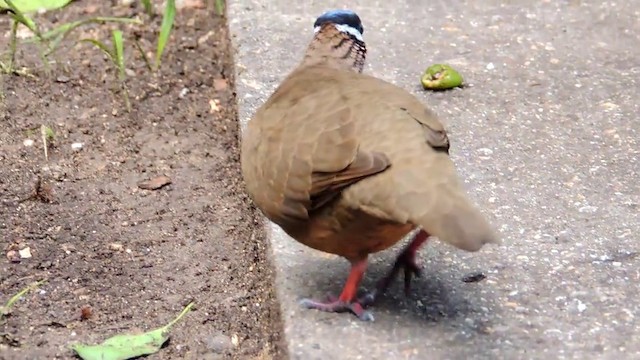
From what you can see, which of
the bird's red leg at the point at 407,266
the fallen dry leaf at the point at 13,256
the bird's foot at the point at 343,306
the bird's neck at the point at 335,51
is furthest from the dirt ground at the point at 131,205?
the bird's neck at the point at 335,51

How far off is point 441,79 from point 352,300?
153cm

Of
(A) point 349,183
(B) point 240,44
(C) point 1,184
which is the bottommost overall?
(C) point 1,184

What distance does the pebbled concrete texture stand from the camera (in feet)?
9.43

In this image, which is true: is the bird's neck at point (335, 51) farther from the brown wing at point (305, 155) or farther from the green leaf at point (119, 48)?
the green leaf at point (119, 48)

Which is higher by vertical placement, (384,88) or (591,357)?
(384,88)

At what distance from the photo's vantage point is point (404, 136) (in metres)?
2.74

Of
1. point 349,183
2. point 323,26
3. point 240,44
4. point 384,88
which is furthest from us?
point 240,44

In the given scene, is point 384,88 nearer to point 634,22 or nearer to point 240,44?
point 240,44

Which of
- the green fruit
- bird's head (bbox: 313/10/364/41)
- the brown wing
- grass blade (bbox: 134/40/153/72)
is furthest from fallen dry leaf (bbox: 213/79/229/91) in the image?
the brown wing

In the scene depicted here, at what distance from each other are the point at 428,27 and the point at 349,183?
229 cm

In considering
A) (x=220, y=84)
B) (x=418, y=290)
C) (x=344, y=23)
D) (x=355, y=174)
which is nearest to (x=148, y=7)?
(x=220, y=84)

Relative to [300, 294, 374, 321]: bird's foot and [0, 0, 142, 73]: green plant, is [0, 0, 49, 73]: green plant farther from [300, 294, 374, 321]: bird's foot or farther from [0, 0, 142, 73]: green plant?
[300, 294, 374, 321]: bird's foot

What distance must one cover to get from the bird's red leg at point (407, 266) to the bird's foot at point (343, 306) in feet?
0.17

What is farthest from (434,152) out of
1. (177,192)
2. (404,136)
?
(177,192)
